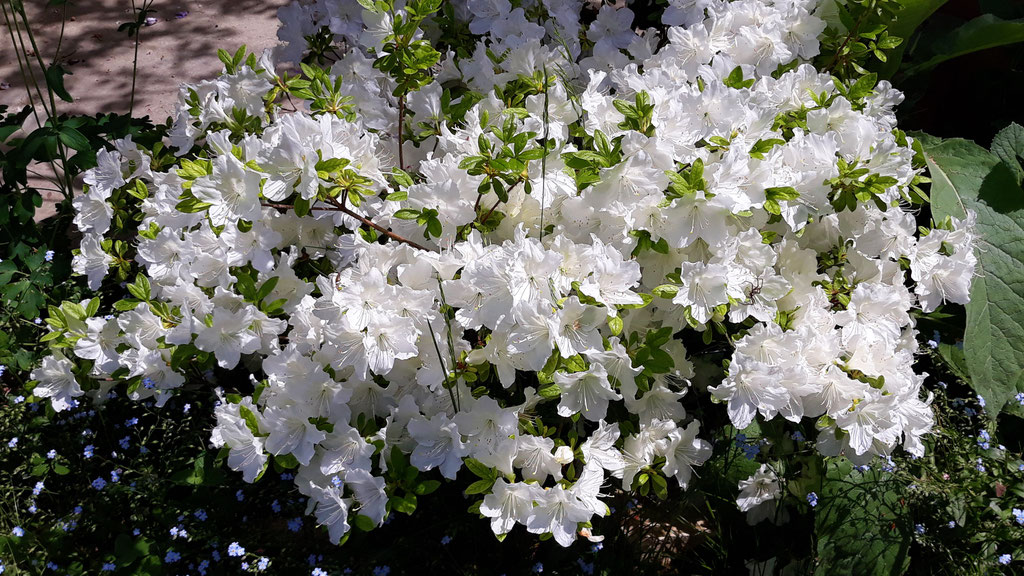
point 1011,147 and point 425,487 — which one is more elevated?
point 1011,147

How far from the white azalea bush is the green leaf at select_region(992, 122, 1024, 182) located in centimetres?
68

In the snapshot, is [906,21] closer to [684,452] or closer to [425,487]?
[684,452]

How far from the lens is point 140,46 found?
183 inches

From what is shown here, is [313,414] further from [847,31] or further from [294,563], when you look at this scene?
[847,31]

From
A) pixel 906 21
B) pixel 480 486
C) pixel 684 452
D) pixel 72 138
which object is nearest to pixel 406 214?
pixel 480 486

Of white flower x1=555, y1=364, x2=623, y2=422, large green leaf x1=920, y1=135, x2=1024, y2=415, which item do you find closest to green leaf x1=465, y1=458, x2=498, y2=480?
white flower x1=555, y1=364, x2=623, y2=422

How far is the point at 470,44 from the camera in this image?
2.57 meters

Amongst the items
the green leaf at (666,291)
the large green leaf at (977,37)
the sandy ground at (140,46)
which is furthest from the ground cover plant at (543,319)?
the sandy ground at (140,46)

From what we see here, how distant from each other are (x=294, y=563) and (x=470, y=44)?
5.35ft

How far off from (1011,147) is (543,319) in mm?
1919

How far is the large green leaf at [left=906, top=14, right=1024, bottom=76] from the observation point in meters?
2.54

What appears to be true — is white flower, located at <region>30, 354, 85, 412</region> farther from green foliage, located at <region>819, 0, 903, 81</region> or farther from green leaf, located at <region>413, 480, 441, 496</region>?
A: green foliage, located at <region>819, 0, 903, 81</region>

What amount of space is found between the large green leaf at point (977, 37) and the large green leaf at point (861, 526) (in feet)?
4.81

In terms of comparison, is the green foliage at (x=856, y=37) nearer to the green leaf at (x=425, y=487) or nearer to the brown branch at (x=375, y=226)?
the brown branch at (x=375, y=226)
